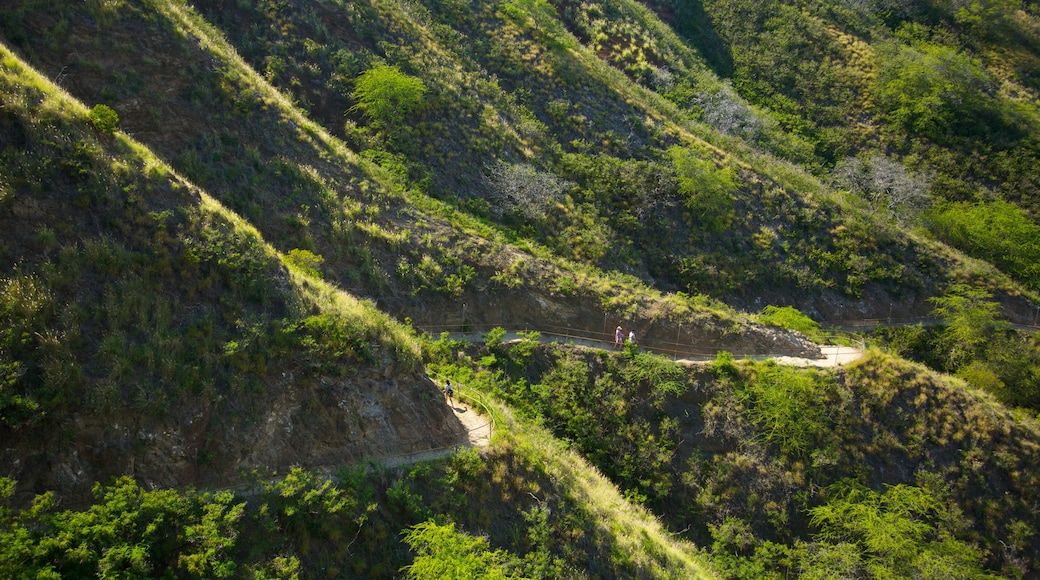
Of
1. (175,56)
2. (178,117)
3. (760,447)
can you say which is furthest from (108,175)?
(760,447)

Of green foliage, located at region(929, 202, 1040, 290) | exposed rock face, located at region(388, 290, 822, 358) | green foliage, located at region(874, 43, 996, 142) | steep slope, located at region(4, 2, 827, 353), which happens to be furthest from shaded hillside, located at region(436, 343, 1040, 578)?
green foliage, located at region(874, 43, 996, 142)

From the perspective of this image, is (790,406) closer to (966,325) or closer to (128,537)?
(966,325)

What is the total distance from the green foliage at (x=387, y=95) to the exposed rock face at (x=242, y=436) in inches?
728

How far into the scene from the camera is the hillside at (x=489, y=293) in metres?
14.9

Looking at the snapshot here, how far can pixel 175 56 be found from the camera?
2642 cm

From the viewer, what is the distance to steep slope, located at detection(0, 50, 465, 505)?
1360cm

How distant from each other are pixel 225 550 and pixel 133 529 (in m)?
1.82

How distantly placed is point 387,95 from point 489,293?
45.2 ft

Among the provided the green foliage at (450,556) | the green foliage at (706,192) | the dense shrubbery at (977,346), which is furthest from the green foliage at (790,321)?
the green foliage at (450,556)

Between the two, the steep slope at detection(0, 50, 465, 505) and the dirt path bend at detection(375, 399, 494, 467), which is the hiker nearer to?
the dirt path bend at detection(375, 399, 494, 467)

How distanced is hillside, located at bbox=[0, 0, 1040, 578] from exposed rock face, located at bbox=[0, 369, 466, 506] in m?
0.07

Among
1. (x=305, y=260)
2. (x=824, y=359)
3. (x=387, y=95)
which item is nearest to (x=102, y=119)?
(x=305, y=260)

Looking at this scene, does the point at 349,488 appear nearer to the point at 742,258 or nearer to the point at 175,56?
the point at 175,56

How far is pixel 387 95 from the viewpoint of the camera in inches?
1328
